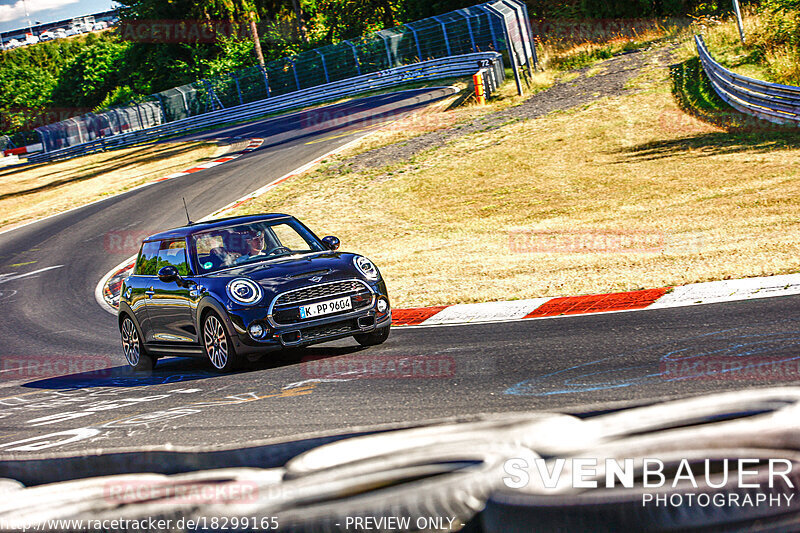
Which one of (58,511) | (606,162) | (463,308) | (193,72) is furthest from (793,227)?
(193,72)

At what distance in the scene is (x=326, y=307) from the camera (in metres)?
8.31

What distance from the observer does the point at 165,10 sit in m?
64.9

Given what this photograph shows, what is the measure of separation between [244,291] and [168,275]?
122 centimetres

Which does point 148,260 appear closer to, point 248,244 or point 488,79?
point 248,244

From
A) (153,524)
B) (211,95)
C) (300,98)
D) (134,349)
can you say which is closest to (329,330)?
(134,349)

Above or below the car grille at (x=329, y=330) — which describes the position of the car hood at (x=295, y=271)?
above

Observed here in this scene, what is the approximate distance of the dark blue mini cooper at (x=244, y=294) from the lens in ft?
26.9

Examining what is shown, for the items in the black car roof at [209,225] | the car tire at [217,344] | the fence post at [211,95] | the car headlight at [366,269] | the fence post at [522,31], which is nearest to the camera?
the car tire at [217,344]

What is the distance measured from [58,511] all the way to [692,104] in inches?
971

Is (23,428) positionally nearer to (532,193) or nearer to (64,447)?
(64,447)

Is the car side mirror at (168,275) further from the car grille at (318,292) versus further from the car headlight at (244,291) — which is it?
the car grille at (318,292)

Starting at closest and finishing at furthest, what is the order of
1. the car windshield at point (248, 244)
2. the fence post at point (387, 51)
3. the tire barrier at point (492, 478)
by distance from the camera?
1. the tire barrier at point (492, 478)
2. the car windshield at point (248, 244)
3. the fence post at point (387, 51)

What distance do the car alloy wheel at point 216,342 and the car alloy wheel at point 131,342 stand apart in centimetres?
167

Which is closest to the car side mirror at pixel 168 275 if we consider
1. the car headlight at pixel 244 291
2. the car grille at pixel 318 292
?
the car headlight at pixel 244 291
